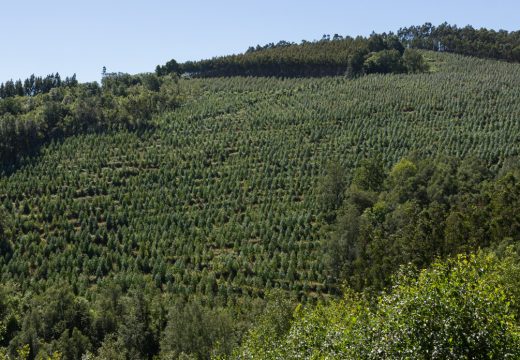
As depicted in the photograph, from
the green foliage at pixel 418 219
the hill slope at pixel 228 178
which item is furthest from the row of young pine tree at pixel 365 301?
the hill slope at pixel 228 178

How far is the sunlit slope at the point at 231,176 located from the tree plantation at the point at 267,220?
1.41ft

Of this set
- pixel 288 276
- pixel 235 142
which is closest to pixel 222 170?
pixel 235 142

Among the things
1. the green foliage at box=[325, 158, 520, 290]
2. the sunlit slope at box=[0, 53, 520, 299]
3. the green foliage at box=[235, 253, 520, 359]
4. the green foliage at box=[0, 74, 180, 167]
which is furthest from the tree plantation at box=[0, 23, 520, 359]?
the green foliage at box=[0, 74, 180, 167]

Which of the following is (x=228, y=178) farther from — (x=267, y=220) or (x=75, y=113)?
(x=75, y=113)

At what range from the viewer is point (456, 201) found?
69688mm

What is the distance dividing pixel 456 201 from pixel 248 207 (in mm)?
33683

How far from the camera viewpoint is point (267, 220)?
269 feet

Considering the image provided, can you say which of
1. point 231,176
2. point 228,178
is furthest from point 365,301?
point 231,176

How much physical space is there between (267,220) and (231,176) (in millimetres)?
22120

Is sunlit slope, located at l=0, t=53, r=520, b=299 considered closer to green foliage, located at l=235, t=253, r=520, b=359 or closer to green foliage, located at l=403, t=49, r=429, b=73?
green foliage, located at l=403, t=49, r=429, b=73

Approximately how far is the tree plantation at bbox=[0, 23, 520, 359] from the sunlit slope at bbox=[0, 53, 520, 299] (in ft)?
1.41

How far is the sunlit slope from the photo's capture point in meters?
71.6

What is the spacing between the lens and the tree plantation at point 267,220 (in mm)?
26594

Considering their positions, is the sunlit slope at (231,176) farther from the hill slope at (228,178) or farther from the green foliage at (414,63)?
the green foliage at (414,63)
